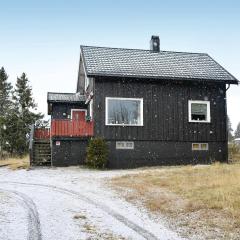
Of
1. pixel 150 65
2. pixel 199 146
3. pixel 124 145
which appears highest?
pixel 150 65

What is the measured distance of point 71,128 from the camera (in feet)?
81.0

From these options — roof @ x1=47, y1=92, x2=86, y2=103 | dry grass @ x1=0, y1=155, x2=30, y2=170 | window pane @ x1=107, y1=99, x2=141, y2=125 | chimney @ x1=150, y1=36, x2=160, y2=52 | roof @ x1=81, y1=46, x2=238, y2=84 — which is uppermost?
chimney @ x1=150, y1=36, x2=160, y2=52

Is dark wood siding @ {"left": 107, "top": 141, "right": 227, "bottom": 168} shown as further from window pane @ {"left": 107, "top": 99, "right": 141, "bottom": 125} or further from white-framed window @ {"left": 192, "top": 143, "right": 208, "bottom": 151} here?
window pane @ {"left": 107, "top": 99, "right": 141, "bottom": 125}

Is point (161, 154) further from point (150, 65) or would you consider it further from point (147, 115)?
point (150, 65)

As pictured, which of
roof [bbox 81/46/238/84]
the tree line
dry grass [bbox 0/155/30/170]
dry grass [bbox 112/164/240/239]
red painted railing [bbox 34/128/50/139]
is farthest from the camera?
the tree line

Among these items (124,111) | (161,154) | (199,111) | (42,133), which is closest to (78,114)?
(42,133)

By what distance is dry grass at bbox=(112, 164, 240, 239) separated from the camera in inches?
385

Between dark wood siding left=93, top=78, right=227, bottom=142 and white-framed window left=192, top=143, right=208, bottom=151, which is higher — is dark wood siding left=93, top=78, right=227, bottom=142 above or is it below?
above

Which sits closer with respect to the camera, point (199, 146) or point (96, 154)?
point (96, 154)

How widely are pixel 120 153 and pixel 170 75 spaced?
5.66 m

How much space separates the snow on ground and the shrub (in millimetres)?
6284

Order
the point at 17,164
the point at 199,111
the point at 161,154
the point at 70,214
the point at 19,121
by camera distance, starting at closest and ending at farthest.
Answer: the point at 70,214, the point at 161,154, the point at 199,111, the point at 17,164, the point at 19,121

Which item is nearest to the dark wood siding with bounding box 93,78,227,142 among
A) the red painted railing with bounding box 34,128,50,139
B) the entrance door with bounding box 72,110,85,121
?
the red painted railing with bounding box 34,128,50,139

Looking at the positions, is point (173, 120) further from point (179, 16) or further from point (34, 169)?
point (34, 169)
